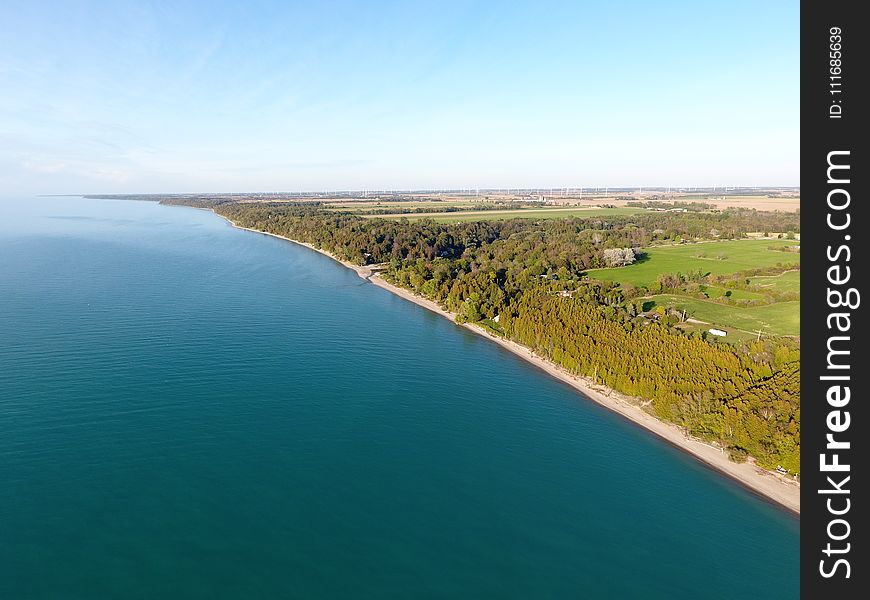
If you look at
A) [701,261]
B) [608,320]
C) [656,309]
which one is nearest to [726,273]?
[701,261]

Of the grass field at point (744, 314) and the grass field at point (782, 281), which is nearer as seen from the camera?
the grass field at point (744, 314)

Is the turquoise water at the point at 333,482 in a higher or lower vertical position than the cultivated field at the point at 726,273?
lower

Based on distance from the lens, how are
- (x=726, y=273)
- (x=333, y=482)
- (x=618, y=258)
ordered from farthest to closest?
(x=618, y=258) < (x=726, y=273) < (x=333, y=482)

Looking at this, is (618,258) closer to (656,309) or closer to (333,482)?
(656,309)

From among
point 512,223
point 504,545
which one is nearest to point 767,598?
point 504,545
